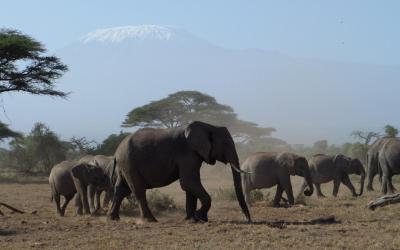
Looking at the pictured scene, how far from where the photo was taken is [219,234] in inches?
470

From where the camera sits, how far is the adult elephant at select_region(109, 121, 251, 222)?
14.2m

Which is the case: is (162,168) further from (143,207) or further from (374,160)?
(374,160)

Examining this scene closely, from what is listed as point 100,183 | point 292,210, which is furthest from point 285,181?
point 100,183

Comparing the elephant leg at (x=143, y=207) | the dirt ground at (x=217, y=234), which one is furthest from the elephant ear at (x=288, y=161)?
the elephant leg at (x=143, y=207)

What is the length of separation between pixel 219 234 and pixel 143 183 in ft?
11.9

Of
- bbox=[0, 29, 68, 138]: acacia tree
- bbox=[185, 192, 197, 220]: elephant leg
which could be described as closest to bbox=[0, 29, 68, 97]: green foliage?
bbox=[0, 29, 68, 138]: acacia tree

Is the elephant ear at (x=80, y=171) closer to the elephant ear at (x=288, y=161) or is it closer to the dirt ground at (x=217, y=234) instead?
the dirt ground at (x=217, y=234)

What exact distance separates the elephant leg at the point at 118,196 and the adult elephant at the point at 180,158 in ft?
0.43

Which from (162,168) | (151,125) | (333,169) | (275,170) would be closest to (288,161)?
(275,170)

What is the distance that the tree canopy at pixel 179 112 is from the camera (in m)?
54.0

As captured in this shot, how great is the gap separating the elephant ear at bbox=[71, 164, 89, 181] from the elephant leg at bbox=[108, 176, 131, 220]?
3415mm

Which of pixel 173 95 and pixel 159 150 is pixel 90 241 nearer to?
pixel 159 150

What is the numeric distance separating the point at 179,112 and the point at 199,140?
43.0m

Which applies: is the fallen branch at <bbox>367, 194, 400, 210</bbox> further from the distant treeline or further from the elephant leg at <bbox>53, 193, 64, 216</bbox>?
the distant treeline
